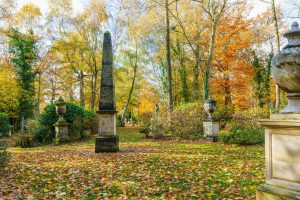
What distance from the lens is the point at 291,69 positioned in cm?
303

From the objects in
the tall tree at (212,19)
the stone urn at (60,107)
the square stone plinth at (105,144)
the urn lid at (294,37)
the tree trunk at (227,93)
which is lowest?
the square stone plinth at (105,144)

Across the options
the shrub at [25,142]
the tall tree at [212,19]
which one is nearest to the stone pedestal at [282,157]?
the shrub at [25,142]

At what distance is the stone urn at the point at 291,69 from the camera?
3.00 metres

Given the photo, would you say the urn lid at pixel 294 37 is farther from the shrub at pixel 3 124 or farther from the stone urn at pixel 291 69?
the shrub at pixel 3 124

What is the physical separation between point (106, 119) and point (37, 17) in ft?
69.6

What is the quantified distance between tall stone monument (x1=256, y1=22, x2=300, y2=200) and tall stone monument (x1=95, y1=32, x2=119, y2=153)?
657cm

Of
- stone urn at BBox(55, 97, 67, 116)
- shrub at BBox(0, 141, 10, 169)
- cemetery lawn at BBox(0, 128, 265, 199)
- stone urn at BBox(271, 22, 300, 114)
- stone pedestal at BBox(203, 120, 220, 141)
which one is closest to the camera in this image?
stone urn at BBox(271, 22, 300, 114)

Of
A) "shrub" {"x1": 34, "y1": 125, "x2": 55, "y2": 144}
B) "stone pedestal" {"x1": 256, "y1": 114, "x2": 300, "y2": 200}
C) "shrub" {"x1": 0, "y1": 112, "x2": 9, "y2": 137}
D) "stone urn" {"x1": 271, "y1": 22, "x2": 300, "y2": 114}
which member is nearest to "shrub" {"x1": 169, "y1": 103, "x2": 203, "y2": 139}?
"shrub" {"x1": 34, "y1": 125, "x2": 55, "y2": 144}

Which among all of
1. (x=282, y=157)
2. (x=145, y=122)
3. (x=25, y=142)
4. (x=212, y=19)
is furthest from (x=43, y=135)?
(x=282, y=157)

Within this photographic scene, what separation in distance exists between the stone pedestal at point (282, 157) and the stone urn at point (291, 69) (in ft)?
0.64

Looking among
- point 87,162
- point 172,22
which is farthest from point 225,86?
point 87,162

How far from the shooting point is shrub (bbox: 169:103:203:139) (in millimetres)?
14188

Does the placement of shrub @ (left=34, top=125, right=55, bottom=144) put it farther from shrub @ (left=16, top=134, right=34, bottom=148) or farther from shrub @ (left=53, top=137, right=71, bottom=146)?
shrub @ (left=53, top=137, right=71, bottom=146)

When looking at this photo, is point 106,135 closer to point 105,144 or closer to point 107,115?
point 105,144
